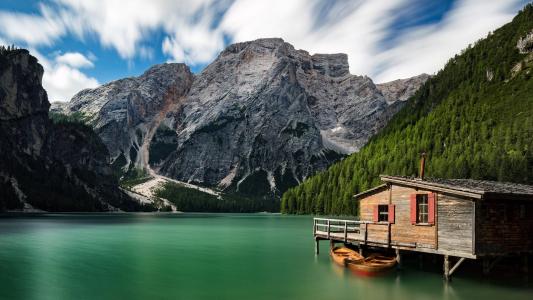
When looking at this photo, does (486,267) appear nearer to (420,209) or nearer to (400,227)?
(420,209)

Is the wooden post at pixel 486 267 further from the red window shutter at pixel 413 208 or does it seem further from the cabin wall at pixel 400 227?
the red window shutter at pixel 413 208

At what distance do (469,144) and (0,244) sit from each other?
521 ft

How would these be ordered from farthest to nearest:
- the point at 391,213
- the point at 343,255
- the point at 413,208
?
1. the point at 343,255
2. the point at 391,213
3. the point at 413,208

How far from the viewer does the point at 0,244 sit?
6175 cm

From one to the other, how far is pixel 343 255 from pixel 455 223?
1251 centimetres

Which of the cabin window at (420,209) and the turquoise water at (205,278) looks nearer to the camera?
the turquoise water at (205,278)

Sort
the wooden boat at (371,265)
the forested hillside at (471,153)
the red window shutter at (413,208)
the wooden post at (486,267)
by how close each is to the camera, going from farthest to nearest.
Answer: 1. the forested hillside at (471,153)
2. the wooden boat at (371,265)
3. the red window shutter at (413,208)
4. the wooden post at (486,267)

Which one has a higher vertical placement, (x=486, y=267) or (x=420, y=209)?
(x=420, y=209)

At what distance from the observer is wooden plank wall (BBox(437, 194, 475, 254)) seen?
32.5m

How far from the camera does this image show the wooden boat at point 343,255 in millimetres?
40938

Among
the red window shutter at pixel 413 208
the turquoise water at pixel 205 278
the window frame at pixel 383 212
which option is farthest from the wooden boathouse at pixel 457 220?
the turquoise water at pixel 205 278

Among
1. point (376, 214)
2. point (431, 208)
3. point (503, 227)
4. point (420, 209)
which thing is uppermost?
point (431, 208)

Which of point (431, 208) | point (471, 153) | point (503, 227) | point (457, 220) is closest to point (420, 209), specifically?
point (431, 208)

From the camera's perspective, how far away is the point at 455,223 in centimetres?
3356
